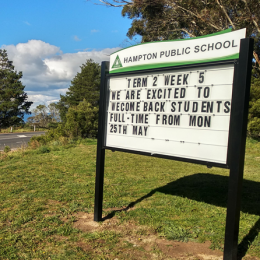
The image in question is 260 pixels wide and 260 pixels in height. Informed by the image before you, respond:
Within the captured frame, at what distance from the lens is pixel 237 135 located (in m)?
2.71

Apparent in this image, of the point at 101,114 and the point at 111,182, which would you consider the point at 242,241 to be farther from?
the point at 111,182

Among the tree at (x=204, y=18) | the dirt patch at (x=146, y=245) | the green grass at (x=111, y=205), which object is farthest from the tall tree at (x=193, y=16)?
the dirt patch at (x=146, y=245)

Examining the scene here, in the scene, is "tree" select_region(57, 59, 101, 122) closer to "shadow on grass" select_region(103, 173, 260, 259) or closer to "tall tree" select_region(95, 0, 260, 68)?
"tall tree" select_region(95, 0, 260, 68)

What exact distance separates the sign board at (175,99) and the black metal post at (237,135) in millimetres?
86

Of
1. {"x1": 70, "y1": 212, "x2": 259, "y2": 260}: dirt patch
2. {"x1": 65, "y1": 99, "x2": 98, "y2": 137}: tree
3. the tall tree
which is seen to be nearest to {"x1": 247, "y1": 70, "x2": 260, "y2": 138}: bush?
the tall tree

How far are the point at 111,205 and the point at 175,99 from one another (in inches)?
92.3

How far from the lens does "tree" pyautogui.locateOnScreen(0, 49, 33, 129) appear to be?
39.5 metres

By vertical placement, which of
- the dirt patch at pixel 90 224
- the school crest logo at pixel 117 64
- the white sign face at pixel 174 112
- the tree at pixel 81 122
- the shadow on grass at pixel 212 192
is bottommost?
the dirt patch at pixel 90 224

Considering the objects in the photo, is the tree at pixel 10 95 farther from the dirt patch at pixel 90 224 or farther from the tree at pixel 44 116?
the dirt patch at pixel 90 224

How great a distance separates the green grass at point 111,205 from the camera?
10.6 feet

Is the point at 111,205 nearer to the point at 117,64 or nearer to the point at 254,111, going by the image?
the point at 117,64

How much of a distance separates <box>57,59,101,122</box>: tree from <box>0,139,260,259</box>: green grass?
1443 inches

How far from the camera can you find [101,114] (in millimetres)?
4090

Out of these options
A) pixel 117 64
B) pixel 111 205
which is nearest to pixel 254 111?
pixel 111 205
